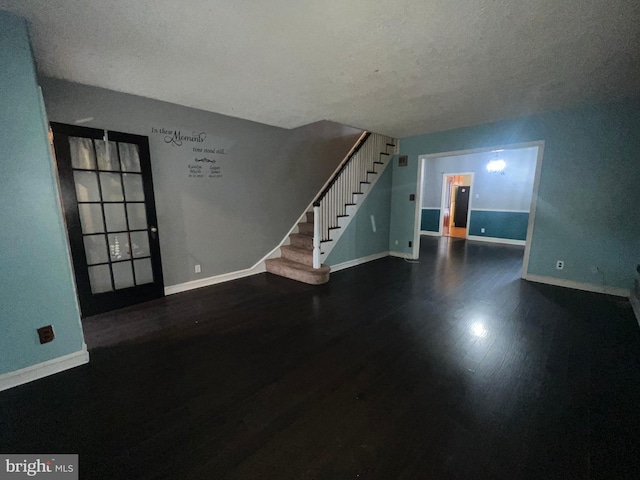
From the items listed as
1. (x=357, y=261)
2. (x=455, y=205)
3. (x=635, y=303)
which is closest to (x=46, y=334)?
(x=357, y=261)

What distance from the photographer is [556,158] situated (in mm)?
3734

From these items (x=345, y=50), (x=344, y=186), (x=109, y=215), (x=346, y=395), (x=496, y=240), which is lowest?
(x=346, y=395)

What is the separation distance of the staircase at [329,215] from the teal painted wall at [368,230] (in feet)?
0.64

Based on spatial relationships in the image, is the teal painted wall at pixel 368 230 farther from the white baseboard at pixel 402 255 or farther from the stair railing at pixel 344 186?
the stair railing at pixel 344 186

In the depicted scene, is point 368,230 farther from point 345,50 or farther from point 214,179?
point 345,50

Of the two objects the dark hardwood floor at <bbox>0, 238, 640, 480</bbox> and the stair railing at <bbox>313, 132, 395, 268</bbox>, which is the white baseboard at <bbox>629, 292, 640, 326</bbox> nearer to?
the dark hardwood floor at <bbox>0, 238, 640, 480</bbox>

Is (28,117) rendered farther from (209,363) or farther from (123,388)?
(209,363)

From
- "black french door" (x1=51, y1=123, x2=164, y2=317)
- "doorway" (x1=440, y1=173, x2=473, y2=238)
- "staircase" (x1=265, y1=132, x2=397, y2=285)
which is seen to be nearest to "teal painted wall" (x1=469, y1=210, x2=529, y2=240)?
"doorway" (x1=440, y1=173, x2=473, y2=238)

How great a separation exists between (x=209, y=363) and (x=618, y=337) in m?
3.84

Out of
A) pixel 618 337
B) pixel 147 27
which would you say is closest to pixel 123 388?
pixel 147 27

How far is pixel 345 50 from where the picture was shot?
2098mm

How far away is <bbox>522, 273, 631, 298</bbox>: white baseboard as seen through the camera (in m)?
3.44

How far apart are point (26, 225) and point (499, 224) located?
9.25m

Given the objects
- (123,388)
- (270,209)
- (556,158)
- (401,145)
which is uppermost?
(401,145)
